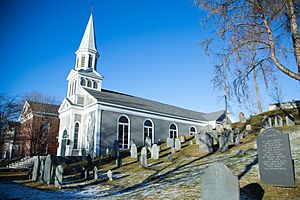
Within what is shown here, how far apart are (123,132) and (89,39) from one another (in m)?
14.0

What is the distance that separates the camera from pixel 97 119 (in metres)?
22.7

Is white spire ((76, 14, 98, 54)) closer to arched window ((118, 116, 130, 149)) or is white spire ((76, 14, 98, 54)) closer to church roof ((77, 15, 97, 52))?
church roof ((77, 15, 97, 52))

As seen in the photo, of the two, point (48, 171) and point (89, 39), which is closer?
point (48, 171)

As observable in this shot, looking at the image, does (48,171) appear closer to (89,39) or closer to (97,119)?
(97,119)

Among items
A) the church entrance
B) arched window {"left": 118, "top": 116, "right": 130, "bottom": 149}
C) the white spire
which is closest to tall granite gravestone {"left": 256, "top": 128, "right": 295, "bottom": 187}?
arched window {"left": 118, "top": 116, "right": 130, "bottom": 149}

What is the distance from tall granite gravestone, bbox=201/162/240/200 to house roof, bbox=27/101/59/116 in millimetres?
32570

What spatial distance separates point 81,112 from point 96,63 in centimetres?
762

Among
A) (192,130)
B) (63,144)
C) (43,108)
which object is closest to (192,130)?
(192,130)

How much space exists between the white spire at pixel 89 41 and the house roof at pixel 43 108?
10.8 m

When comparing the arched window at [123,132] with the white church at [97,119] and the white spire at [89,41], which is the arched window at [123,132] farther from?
the white spire at [89,41]

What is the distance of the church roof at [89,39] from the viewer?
29.9 meters

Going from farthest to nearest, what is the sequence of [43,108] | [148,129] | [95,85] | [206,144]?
[43,108] < [95,85] < [148,129] < [206,144]

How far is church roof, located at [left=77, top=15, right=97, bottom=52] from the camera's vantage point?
29.9 meters

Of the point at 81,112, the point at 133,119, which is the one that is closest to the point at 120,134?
the point at 133,119
